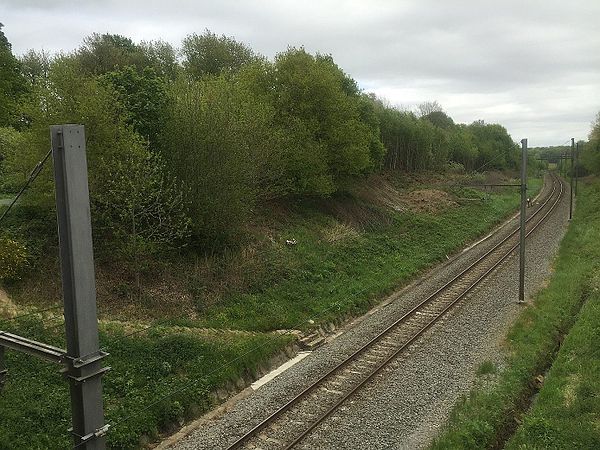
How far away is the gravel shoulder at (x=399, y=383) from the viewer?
39.0 ft

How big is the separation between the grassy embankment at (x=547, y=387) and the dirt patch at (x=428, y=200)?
21967 millimetres

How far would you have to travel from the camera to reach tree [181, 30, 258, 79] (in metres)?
51.8

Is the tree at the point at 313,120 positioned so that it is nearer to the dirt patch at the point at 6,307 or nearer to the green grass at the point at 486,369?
the green grass at the point at 486,369

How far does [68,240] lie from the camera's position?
667cm

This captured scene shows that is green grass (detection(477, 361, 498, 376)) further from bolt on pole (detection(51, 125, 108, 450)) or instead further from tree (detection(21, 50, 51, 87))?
tree (detection(21, 50, 51, 87))

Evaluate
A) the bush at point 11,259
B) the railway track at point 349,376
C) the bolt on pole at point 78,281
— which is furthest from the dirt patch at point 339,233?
the bolt on pole at point 78,281

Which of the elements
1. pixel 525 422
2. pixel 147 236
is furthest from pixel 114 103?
pixel 525 422

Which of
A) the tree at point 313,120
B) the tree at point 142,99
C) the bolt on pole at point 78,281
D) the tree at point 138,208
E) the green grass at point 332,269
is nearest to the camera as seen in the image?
the bolt on pole at point 78,281

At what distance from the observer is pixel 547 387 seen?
13.5 meters

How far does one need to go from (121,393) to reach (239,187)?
→ 34.2 feet

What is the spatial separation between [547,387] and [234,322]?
9.90 metres

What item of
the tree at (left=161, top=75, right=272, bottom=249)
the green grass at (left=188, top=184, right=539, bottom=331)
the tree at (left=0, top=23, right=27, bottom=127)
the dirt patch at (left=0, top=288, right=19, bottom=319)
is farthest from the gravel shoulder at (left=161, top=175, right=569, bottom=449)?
the tree at (left=0, top=23, right=27, bottom=127)

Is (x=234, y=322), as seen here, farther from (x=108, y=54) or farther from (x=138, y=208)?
(x=108, y=54)

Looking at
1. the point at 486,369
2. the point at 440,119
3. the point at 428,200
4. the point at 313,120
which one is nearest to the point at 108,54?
the point at 313,120
